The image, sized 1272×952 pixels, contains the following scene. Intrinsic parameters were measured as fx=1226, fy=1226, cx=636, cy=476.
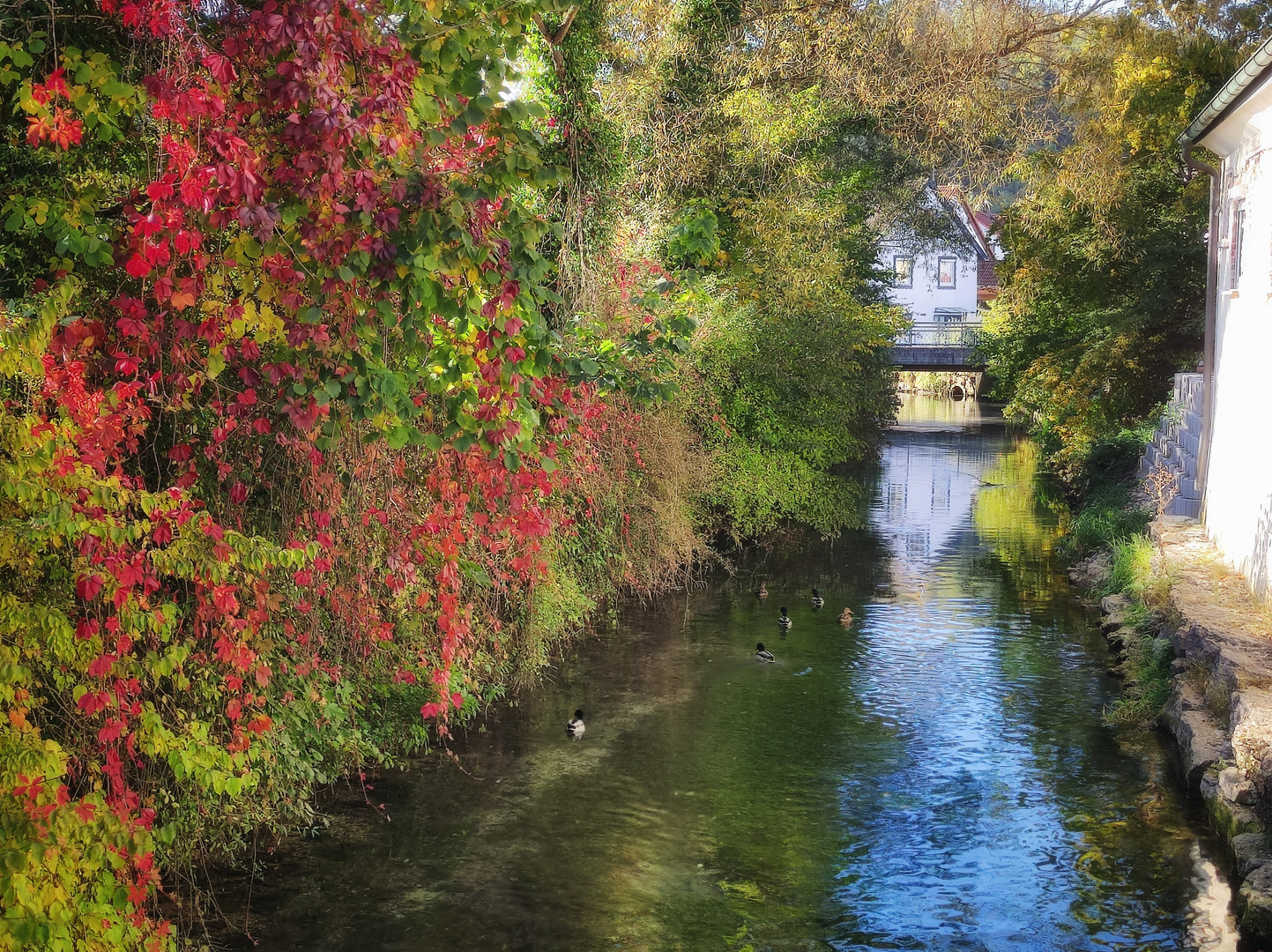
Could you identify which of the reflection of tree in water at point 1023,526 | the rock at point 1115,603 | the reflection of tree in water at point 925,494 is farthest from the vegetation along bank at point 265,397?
the reflection of tree in water at point 925,494

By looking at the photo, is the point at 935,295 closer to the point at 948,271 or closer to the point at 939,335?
the point at 948,271

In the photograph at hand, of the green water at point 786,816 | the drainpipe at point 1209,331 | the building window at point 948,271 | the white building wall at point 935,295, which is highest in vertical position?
the building window at point 948,271

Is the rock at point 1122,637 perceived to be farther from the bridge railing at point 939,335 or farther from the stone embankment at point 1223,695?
the bridge railing at point 939,335

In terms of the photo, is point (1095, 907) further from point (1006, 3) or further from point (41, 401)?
point (1006, 3)

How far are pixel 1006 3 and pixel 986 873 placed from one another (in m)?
15.1

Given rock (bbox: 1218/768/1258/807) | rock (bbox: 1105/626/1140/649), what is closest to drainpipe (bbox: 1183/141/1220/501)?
rock (bbox: 1105/626/1140/649)

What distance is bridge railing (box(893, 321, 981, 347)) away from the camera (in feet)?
177

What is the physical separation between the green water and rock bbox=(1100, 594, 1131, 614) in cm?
40

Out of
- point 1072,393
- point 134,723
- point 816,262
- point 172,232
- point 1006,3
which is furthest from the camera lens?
point 1072,393

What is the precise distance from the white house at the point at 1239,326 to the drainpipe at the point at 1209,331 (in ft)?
0.04

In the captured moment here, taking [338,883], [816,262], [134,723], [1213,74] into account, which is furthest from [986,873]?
[1213,74]

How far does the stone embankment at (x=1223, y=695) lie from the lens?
8.62m

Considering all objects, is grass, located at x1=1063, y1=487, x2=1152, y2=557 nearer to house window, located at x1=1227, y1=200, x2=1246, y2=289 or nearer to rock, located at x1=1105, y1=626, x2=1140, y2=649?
rock, located at x1=1105, y1=626, x2=1140, y2=649

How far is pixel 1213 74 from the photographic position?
70.7ft
